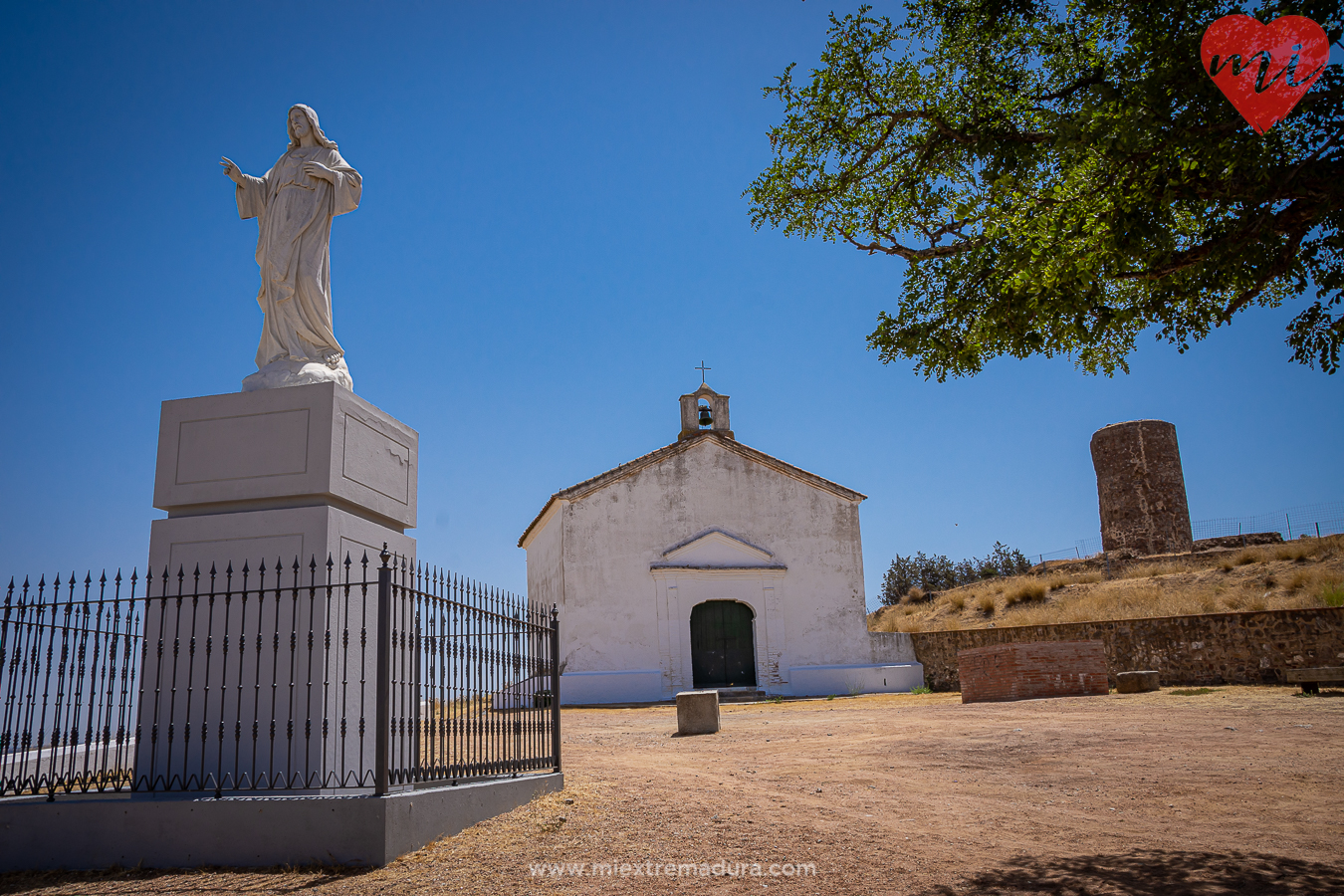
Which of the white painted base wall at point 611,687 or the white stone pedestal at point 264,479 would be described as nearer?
the white stone pedestal at point 264,479

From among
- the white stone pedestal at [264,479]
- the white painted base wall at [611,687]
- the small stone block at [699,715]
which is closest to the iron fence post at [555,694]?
the white stone pedestal at [264,479]

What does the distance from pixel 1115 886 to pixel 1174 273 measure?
3.87 metres

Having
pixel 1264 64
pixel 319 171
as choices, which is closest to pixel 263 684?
pixel 319 171

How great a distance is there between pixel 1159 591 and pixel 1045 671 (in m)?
14.7

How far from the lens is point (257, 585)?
620 centimetres

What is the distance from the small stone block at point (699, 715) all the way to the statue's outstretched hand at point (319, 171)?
8862 mm

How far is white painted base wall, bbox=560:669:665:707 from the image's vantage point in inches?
933

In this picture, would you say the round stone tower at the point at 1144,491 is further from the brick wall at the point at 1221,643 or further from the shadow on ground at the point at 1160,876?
the shadow on ground at the point at 1160,876

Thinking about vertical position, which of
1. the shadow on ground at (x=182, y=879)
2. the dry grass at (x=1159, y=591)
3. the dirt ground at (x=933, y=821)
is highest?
the dry grass at (x=1159, y=591)

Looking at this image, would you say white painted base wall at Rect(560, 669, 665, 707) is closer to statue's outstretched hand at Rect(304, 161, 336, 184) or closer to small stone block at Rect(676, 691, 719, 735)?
Answer: small stone block at Rect(676, 691, 719, 735)

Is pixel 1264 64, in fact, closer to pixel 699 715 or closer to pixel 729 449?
pixel 699 715

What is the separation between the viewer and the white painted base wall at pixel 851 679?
2494 cm

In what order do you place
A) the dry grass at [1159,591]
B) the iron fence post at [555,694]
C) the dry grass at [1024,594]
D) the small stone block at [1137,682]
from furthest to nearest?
1. the dry grass at [1024,594]
2. the dry grass at [1159,591]
3. the small stone block at [1137,682]
4. the iron fence post at [555,694]

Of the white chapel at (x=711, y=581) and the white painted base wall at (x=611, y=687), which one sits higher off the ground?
the white chapel at (x=711, y=581)
